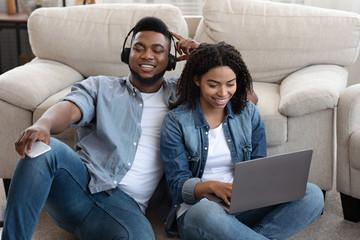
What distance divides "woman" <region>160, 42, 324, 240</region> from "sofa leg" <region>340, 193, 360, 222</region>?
462 mm

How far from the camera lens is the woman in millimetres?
1553

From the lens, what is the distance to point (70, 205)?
1504mm

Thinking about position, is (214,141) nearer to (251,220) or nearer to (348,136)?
(251,220)

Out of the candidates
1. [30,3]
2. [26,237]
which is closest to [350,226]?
[26,237]

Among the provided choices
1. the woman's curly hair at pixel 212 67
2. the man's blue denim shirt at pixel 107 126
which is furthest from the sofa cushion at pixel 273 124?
the man's blue denim shirt at pixel 107 126

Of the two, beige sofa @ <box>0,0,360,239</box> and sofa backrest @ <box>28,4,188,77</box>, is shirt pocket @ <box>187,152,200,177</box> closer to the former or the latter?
beige sofa @ <box>0,0,360,239</box>

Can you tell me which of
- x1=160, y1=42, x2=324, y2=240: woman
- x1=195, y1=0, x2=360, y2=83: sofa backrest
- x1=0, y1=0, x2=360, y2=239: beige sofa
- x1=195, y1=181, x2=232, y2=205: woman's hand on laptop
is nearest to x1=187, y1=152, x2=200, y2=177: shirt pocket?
x1=160, y1=42, x2=324, y2=240: woman

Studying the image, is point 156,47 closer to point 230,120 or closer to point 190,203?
point 230,120

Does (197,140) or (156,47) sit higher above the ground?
(156,47)

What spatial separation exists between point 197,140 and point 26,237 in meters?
0.60

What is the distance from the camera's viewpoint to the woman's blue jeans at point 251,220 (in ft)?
4.69

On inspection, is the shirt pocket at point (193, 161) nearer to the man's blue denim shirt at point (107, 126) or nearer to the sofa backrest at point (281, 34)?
the man's blue denim shirt at point (107, 126)

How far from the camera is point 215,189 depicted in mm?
1453

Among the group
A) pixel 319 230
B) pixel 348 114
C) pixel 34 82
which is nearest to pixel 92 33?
pixel 34 82
